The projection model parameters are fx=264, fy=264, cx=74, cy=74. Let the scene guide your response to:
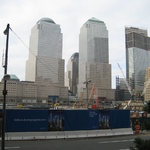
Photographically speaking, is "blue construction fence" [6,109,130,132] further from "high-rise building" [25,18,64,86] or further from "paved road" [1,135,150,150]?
"high-rise building" [25,18,64,86]

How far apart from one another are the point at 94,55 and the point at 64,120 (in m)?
158

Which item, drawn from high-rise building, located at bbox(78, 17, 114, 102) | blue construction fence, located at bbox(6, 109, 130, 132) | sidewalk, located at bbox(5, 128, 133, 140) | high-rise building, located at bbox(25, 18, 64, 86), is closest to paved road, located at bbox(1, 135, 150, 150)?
sidewalk, located at bbox(5, 128, 133, 140)

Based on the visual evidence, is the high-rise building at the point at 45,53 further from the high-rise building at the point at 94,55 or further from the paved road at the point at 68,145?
the paved road at the point at 68,145

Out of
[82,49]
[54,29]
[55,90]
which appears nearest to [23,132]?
[54,29]

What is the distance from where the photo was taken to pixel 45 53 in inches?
5012

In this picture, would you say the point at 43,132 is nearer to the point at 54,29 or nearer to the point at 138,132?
the point at 138,132

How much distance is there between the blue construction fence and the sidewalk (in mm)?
293

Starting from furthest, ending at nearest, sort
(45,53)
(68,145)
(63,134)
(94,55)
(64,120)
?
1. (94,55)
2. (45,53)
3. (64,120)
4. (63,134)
5. (68,145)

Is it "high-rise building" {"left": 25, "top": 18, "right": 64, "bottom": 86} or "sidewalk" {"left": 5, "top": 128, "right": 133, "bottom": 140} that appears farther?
"high-rise building" {"left": 25, "top": 18, "right": 64, "bottom": 86}

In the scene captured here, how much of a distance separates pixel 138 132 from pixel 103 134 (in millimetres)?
4362

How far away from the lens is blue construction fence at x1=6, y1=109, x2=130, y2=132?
1978cm

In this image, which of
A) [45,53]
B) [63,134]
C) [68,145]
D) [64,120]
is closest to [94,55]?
[45,53]

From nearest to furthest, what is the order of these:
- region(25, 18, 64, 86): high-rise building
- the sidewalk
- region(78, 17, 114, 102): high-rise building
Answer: the sidewalk < region(25, 18, 64, 86): high-rise building < region(78, 17, 114, 102): high-rise building

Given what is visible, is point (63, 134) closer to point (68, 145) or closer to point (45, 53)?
point (68, 145)
